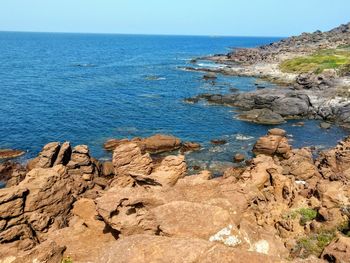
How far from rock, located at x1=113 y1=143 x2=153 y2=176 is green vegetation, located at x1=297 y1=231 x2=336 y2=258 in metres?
19.8

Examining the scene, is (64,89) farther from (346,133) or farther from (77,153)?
(346,133)

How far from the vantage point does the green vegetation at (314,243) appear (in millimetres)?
19861

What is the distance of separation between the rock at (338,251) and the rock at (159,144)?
39042 mm

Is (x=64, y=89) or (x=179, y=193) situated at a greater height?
(x=179, y=193)

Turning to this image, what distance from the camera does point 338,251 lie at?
16.8 metres

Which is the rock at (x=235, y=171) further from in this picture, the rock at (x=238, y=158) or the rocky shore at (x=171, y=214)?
the rocky shore at (x=171, y=214)

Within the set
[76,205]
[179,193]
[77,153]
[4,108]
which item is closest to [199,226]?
[179,193]

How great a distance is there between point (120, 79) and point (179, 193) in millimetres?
100864

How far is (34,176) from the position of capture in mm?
29359

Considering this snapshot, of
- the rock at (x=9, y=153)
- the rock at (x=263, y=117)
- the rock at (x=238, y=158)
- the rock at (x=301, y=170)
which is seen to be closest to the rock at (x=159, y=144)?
the rock at (x=238, y=158)

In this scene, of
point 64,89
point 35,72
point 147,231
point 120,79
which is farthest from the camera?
point 35,72

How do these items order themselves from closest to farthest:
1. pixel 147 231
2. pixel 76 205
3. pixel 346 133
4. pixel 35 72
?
pixel 147 231 → pixel 76 205 → pixel 346 133 → pixel 35 72

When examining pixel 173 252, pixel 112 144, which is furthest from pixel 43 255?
pixel 112 144

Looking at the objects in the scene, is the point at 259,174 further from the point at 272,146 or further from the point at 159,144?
the point at 159,144
